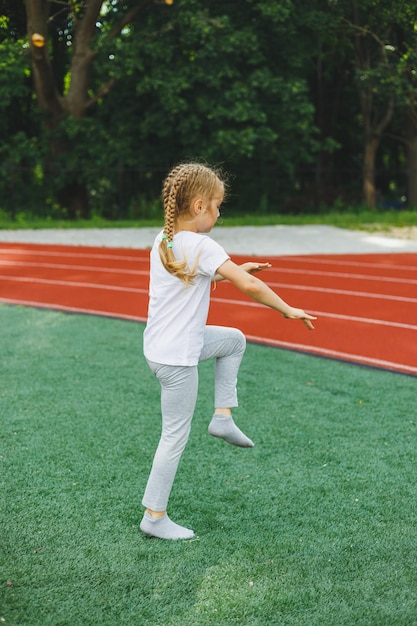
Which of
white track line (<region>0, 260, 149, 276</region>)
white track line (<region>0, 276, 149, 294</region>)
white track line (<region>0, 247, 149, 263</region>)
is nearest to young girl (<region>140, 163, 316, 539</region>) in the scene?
white track line (<region>0, 276, 149, 294</region>)

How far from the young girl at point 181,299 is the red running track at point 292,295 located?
338 cm

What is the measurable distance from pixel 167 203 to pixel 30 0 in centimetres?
1784

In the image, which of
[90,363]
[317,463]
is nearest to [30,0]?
[90,363]

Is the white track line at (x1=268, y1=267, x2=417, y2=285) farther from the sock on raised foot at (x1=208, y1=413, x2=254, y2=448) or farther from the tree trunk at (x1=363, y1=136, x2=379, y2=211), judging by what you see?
the tree trunk at (x1=363, y1=136, x2=379, y2=211)

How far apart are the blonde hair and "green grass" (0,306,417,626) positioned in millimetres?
1186

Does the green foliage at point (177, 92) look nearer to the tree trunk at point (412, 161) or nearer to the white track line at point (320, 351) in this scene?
the tree trunk at point (412, 161)

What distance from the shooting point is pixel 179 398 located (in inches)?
126

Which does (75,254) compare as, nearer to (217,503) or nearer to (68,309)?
(68,309)

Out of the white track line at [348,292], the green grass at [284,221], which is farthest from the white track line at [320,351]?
the green grass at [284,221]

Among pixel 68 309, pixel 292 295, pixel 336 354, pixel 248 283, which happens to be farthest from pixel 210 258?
pixel 292 295

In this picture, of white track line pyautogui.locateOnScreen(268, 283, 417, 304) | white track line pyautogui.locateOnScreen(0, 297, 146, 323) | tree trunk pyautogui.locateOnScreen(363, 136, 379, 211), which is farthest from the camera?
tree trunk pyautogui.locateOnScreen(363, 136, 379, 211)

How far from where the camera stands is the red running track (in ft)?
23.5

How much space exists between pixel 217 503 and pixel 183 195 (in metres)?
1.55

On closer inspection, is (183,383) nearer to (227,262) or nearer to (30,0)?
(227,262)
